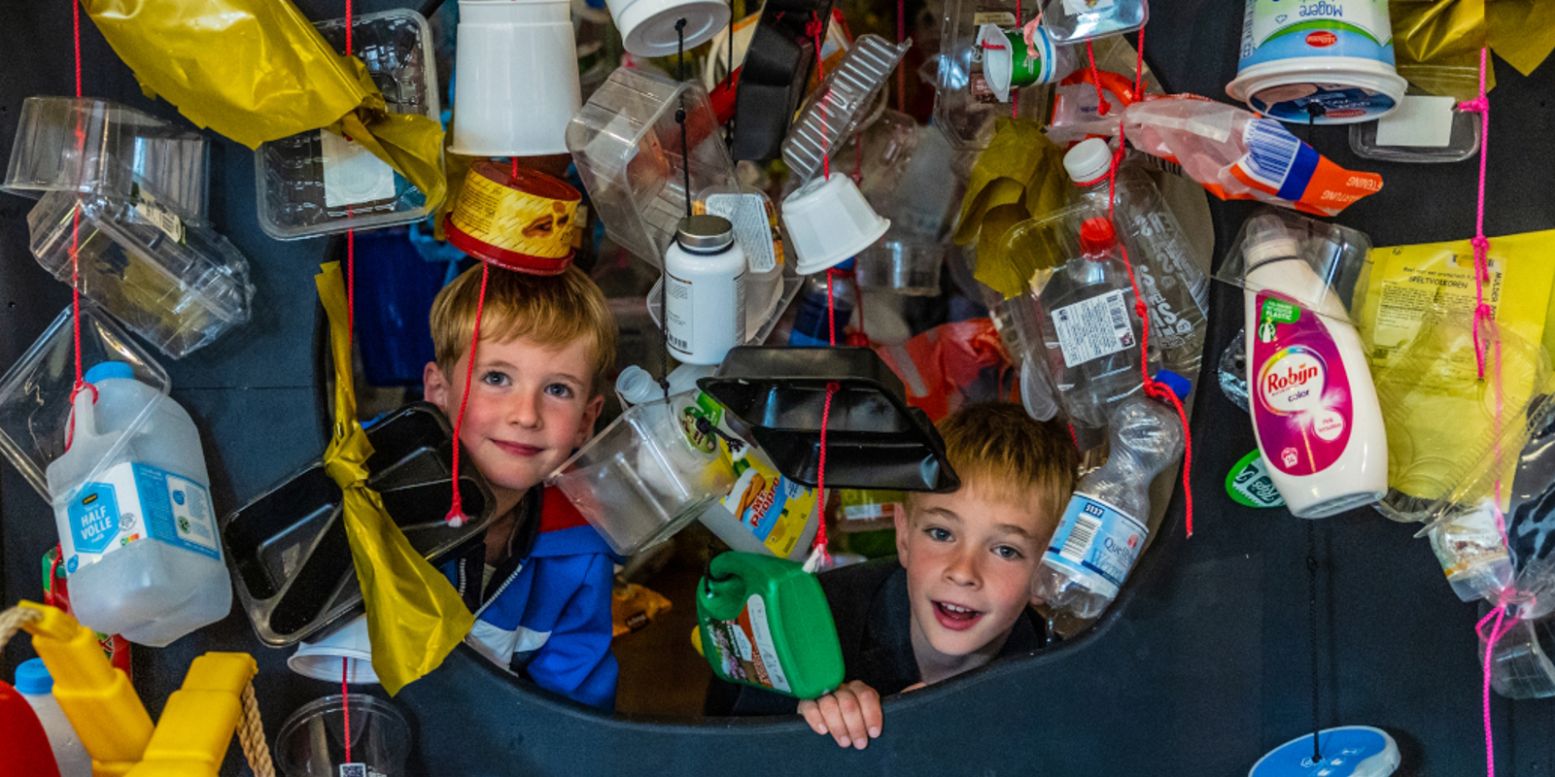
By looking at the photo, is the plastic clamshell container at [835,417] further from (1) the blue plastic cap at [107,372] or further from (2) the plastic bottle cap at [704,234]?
(1) the blue plastic cap at [107,372]

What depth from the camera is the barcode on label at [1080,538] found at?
4.96ft

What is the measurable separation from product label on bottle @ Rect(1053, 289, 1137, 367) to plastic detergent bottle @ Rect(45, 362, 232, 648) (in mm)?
926

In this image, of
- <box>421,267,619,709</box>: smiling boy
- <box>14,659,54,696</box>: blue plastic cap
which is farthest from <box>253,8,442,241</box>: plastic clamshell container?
<box>14,659,54,696</box>: blue plastic cap

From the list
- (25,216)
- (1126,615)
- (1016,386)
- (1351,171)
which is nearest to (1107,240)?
(1351,171)

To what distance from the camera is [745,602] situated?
5.40 ft

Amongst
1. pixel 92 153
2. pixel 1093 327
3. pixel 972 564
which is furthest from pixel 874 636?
pixel 92 153

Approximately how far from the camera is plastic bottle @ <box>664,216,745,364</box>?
1.44m

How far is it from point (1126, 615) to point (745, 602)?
42cm

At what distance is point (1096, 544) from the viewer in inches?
59.5

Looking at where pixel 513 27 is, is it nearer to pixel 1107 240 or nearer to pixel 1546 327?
pixel 1107 240

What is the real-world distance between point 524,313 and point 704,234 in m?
0.35

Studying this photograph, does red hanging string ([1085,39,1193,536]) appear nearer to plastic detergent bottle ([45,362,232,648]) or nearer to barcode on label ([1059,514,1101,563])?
barcode on label ([1059,514,1101,563])

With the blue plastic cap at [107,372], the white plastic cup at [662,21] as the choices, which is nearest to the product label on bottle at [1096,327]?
the white plastic cup at [662,21]

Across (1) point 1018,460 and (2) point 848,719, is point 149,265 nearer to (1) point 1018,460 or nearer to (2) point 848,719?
(2) point 848,719
